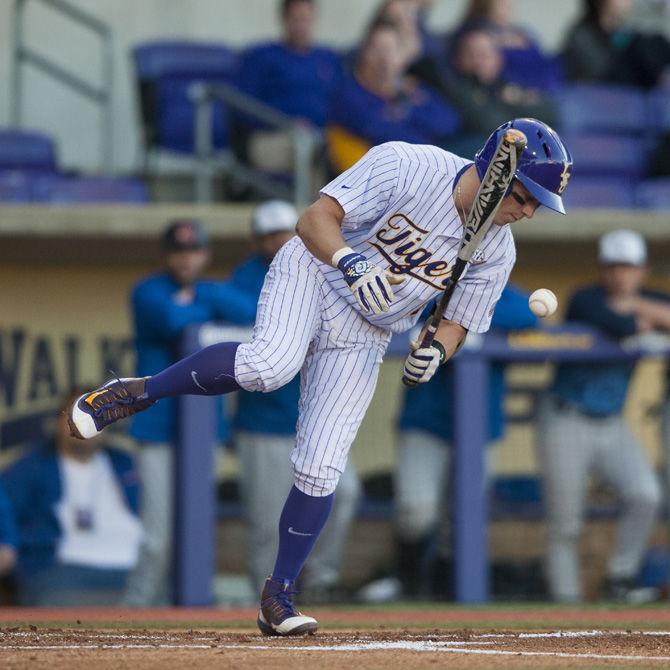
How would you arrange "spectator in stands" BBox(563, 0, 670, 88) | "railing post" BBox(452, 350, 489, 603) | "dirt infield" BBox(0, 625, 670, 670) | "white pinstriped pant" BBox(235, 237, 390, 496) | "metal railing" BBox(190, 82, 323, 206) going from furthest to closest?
1. "spectator in stands" BBox(563, 0, 670, 88)
2. "metal railing" BBox(190, 82, 323, 206)
3. "railing post" BBox(452, 350, 489, 603)
4. "white pinstriped pant" BBox(235, 237, 390, 496)
5. "dirt infield" BBox(0, 625, 670, 670)

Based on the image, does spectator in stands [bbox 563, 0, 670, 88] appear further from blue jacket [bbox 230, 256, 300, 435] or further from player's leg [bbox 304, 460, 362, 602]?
player's leg [bbox 304, 460, 362, 602]

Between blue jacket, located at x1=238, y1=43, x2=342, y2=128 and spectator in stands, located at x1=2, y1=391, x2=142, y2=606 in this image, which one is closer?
spectator in stands, located at x1=2, y1=391, x2=142, y2=606

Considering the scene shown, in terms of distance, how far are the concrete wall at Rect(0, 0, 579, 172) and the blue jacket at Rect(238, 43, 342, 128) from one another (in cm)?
146

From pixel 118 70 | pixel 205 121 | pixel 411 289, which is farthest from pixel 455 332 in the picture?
pixel 118 70

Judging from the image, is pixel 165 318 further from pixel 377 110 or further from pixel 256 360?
pixel 256 360

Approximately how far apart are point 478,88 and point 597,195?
1.05 metres

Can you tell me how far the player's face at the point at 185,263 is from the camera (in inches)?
285

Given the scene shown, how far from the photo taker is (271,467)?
7285 mm

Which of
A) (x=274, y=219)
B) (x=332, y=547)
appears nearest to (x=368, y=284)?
(x=274, y=219)

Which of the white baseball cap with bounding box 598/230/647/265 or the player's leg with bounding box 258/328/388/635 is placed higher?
the white baseball cap with bounding box 598/230/647/265

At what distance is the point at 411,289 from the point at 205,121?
4.25 m

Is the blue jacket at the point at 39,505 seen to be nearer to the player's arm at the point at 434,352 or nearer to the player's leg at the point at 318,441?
the player's leg at the point at 318,441

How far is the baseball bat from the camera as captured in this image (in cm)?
450

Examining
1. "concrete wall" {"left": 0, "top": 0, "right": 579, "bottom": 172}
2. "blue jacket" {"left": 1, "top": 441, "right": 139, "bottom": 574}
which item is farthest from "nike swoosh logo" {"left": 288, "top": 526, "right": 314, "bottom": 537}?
"concrete wall" {"left": 0, "top": 0, "right": 579, "bottom": 172}
